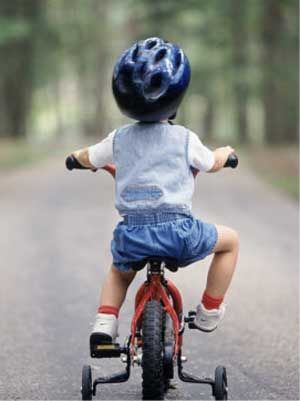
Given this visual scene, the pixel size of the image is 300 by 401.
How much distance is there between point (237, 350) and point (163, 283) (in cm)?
182

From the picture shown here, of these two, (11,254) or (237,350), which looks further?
(11,254)

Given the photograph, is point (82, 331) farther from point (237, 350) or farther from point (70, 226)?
point (70, 226)

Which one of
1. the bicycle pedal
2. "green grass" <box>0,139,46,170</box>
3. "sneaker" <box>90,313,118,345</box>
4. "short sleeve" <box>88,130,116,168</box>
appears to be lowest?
the bicycle pedal

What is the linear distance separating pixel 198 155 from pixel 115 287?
784 mm

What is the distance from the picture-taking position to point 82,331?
23.1ft

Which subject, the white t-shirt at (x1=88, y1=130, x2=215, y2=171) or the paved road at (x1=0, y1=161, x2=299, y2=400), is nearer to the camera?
the white t-shirt at (x1=88, y1=130, x2=215, y2=171)

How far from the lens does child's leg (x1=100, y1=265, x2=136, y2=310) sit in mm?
4957

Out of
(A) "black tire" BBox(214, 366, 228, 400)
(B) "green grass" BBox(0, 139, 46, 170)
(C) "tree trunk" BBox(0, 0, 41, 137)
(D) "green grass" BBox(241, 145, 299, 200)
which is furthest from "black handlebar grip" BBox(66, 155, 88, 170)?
(C) "tree trunk" BBox(0, 0, 41, 137)

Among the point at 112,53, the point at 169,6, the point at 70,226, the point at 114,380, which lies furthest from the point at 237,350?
the point at 112,53

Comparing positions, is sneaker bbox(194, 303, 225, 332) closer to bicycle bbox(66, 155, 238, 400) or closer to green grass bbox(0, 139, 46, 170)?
bicycle bbox(66, 155, 238, 400)

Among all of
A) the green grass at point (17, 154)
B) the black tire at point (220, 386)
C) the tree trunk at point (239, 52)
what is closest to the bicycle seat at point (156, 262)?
the black tire at point (220, 386)

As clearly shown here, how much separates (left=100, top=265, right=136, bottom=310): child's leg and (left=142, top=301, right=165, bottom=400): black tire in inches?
12.2

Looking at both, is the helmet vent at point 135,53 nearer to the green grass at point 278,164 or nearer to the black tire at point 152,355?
the black tire at point 152,355

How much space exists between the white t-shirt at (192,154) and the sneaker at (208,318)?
29.1 inches
